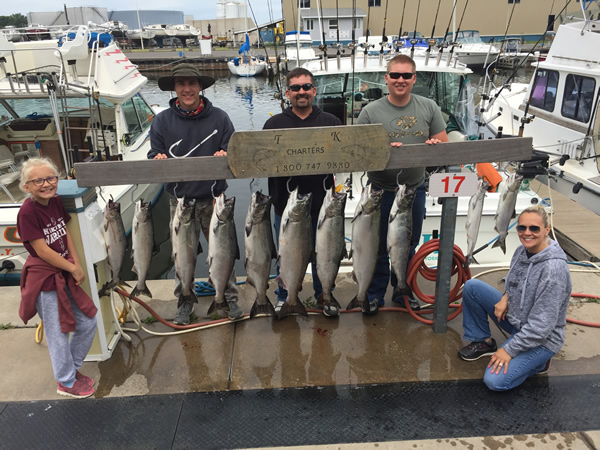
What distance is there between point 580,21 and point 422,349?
1072 cm

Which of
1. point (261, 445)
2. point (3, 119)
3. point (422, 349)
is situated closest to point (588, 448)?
point (422, 349)

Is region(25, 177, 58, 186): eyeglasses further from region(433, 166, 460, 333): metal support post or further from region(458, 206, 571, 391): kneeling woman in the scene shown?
region(458, 206, 571, 391): kneeling woman

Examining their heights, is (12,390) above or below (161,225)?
above

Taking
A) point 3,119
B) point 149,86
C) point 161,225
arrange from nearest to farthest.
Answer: point 3,119
point 161,225
point 149,86

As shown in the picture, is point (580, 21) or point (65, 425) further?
point (580, 21)

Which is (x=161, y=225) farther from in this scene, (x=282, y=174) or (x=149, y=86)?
(x=149, y=86)

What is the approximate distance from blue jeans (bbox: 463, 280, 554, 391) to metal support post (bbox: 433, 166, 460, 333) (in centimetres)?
21

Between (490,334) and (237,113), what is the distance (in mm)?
24496

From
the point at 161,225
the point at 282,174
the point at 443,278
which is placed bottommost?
the point at 161,225

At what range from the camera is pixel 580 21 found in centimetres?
1059

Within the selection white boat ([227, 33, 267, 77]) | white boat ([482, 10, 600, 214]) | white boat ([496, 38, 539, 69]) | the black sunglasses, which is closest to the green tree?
white boat ([227, 33, 267, 77])

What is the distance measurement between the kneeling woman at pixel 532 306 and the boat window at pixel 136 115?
839 centimetres

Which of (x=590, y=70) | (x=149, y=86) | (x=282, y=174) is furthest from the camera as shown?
(x=149, y=86)

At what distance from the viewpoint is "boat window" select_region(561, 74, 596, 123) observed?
928cm
